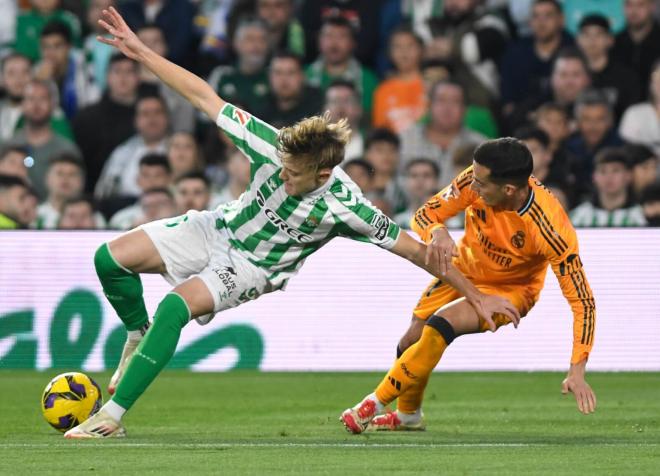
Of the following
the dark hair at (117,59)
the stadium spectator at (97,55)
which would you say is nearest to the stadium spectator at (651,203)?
the dark hair at (117,59)

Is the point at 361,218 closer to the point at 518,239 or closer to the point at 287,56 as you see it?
the point at 518,239

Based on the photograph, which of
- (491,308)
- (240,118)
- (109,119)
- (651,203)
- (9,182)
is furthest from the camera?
(109,119)

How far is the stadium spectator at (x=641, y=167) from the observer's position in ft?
48.6

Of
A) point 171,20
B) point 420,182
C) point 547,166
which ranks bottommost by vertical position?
point 420,182

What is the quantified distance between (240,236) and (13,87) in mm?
9014

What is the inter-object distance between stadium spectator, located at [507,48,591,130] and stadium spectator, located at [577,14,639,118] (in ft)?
0.75

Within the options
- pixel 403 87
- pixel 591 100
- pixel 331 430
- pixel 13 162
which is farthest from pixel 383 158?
pixel 331 430

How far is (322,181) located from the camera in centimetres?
806

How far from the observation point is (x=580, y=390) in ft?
25.3

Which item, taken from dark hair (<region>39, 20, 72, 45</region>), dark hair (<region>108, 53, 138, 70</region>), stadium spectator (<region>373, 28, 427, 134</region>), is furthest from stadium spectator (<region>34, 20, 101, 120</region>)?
stadium spectator (<region>373, 28, 427, 134</region>)

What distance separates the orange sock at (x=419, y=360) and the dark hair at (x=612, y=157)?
6.49 meters

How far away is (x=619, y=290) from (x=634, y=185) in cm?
199

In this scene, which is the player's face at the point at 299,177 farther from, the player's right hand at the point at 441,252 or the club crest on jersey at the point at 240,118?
the player's right hand at the point at 441,252

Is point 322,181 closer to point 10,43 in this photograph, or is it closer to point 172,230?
point 172,230
